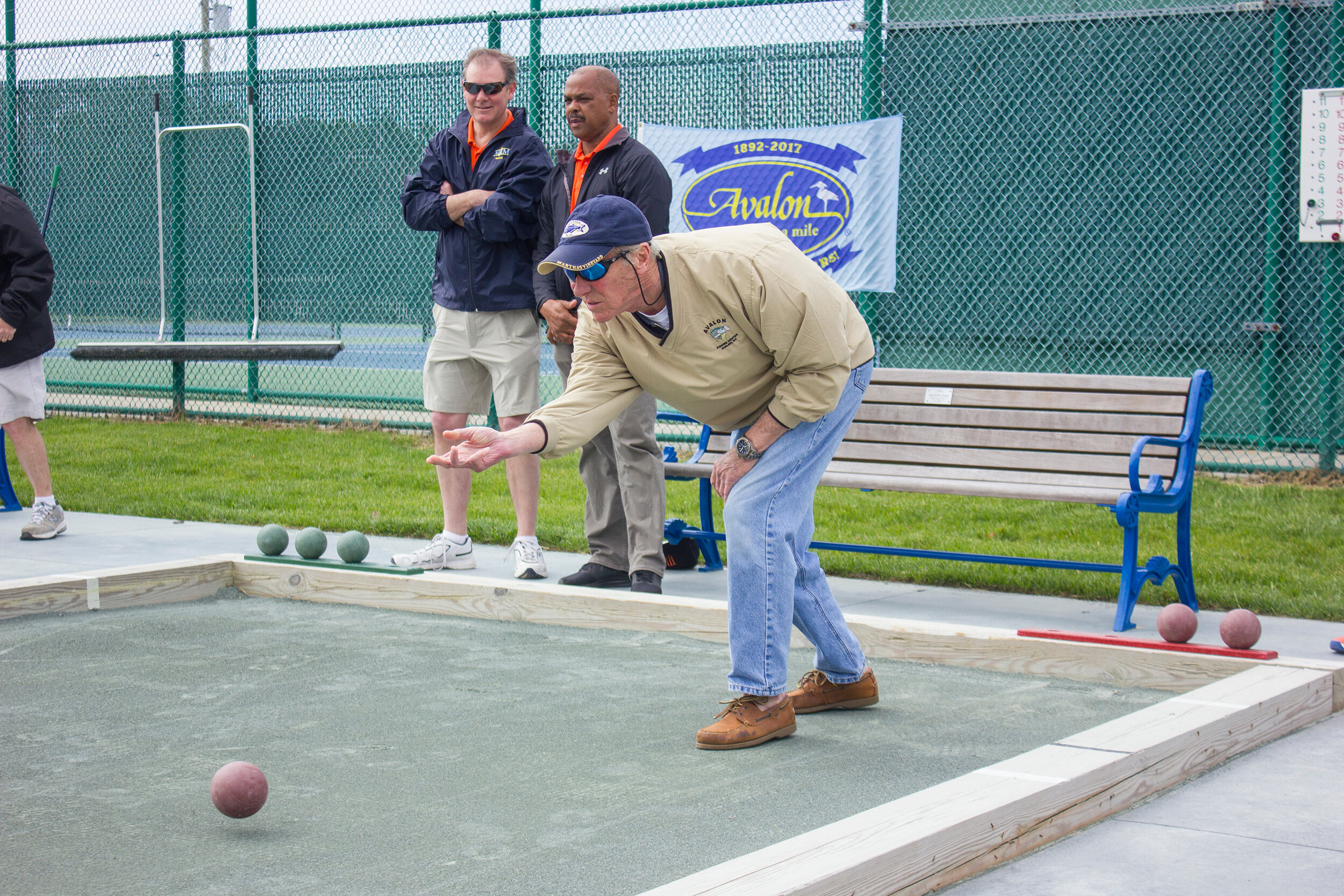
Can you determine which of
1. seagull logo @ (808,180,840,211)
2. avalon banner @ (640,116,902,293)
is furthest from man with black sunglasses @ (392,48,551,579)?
seagull logo @ (808,180,840,211)

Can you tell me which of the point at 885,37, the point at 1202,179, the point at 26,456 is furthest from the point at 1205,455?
the point at 26,456

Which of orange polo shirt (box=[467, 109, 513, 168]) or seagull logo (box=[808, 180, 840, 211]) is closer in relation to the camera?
orange polo shirt (box=[467, 109, 513, 168])

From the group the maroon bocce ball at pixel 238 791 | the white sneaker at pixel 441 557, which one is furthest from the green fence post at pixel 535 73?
the maroon bocce ball at pixel 238 791

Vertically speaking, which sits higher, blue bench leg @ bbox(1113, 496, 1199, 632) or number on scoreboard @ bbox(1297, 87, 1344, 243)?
number on scoreboard @ bbox(1297, 87, 1344, 243)

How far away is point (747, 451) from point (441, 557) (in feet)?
8.82

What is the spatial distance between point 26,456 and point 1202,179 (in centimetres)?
683

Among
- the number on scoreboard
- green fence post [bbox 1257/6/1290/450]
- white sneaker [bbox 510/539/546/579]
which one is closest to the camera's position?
white sneaker [bbox 510/539/546/579]

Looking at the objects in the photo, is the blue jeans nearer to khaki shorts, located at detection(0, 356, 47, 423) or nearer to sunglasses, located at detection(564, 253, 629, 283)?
sunglasses, located at detection(564, 253, 629, 283)

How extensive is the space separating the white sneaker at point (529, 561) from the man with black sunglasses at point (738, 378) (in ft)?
6.89

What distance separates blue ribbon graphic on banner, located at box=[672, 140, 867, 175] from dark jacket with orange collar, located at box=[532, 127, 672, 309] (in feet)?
10.2

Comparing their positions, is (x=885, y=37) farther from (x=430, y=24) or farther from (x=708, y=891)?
(x=708, y=891)

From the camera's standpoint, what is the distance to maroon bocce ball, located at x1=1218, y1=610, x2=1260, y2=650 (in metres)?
4.10

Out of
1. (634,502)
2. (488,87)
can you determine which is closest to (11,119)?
(488,87)

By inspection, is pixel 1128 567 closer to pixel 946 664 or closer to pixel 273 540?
pixel 946 664
